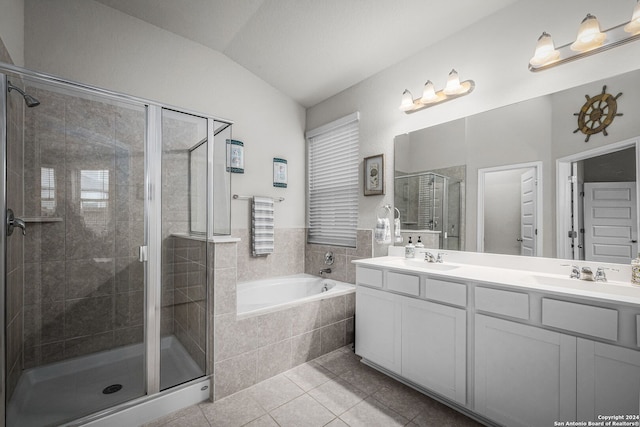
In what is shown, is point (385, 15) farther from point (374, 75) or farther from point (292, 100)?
point (292, 100)

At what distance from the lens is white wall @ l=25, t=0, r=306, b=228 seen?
211 cm

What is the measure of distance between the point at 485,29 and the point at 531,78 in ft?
1.78

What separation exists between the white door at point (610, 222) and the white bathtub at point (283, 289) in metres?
1.77

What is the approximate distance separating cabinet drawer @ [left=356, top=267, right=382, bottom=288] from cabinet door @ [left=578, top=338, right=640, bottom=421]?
1.14 meters

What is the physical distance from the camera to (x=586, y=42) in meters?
1.56

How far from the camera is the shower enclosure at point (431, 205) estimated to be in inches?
87.8

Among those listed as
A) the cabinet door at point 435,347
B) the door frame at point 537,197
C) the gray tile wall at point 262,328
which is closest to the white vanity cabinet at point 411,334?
the cabinet door at point 435,347

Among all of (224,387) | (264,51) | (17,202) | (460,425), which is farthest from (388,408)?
(264,51)

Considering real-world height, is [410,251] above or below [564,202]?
below

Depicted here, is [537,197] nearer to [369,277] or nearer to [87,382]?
[369,277]

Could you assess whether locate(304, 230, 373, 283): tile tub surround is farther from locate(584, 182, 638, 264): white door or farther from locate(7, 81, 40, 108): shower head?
locate(7, 81, 40, 108): shower head

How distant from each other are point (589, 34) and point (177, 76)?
3076 mm

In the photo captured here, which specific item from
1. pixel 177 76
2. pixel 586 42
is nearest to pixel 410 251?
pixel 586 42

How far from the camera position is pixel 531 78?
187cm
